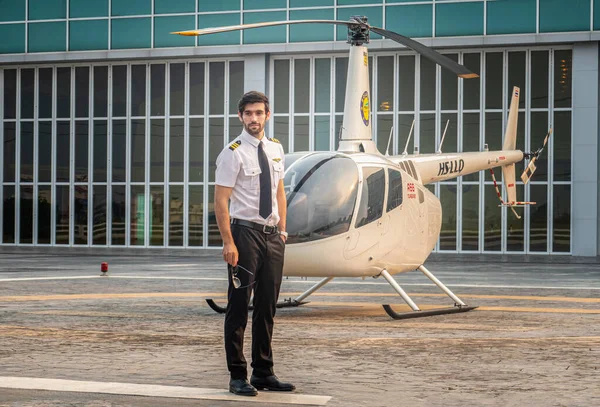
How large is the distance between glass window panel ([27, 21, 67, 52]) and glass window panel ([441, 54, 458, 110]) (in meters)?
15.1

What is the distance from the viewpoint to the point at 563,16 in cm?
3562

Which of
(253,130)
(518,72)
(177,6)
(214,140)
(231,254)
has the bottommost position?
(231,254)

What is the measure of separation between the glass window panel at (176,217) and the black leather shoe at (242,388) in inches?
1290

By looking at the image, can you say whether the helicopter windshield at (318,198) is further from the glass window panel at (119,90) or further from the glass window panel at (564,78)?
the glass window panel at (119,90)

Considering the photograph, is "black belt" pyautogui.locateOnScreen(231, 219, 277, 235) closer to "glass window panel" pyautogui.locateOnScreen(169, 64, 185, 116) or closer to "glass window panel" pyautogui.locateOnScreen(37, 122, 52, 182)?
"glass window panel" pyautogui.locateOnScreen(169, 64, 185, 116)

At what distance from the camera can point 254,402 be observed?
22.2 feet

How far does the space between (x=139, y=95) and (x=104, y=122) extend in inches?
71.1

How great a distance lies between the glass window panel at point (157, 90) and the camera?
40188 mm

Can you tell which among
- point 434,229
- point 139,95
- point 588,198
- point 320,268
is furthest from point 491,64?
point 320,268

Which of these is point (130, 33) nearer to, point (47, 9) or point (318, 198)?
point (47, 9)

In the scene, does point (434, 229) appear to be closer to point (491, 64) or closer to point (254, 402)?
point (254, 402)

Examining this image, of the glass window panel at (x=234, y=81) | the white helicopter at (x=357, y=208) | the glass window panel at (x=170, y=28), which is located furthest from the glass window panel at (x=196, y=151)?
the white helicopter at (x=357, y=208)

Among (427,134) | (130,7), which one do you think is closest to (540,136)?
(427,134)

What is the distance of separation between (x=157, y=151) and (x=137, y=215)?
8.71 feet
